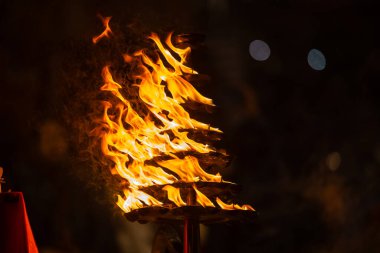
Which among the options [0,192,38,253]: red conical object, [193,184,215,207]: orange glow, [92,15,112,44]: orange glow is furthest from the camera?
[92,15,112,44]: orange glow

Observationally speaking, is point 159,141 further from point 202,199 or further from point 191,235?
point 191,235

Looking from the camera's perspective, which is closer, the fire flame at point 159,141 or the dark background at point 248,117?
the fire flame at point 159,141

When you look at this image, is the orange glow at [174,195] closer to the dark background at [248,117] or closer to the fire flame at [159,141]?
the fire flame at [159,141]

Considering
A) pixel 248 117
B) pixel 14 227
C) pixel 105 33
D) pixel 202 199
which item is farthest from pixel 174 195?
pixel 248 117

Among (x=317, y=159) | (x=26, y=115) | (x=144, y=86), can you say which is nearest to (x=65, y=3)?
(x=26, y=115)

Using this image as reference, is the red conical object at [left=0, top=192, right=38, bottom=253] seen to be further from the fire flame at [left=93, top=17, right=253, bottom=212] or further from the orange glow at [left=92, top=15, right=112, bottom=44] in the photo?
the orange glow at [left=92, top=15, right=112, bottom=44]

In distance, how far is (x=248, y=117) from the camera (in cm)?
709

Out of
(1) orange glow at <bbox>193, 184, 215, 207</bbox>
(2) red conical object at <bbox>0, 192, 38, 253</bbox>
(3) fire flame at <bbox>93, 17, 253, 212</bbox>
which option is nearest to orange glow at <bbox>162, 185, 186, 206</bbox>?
(3) fire flame at <bbox>93, 17, 253, 212</bbox>

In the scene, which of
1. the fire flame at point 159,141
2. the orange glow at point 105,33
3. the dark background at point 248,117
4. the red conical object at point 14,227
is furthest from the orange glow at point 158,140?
the dark background at point 248,117

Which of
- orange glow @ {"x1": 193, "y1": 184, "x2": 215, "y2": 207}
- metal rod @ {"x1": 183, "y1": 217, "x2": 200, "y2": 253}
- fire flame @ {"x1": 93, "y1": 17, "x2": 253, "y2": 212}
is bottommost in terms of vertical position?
metal rod @ {"x1": 183, "y1": 217, "x2": 200, "y2": 253}

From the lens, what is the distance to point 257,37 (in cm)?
723

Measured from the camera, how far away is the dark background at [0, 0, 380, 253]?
227 inches

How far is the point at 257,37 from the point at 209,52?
2.23 ft

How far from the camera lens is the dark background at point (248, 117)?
18.9ft
